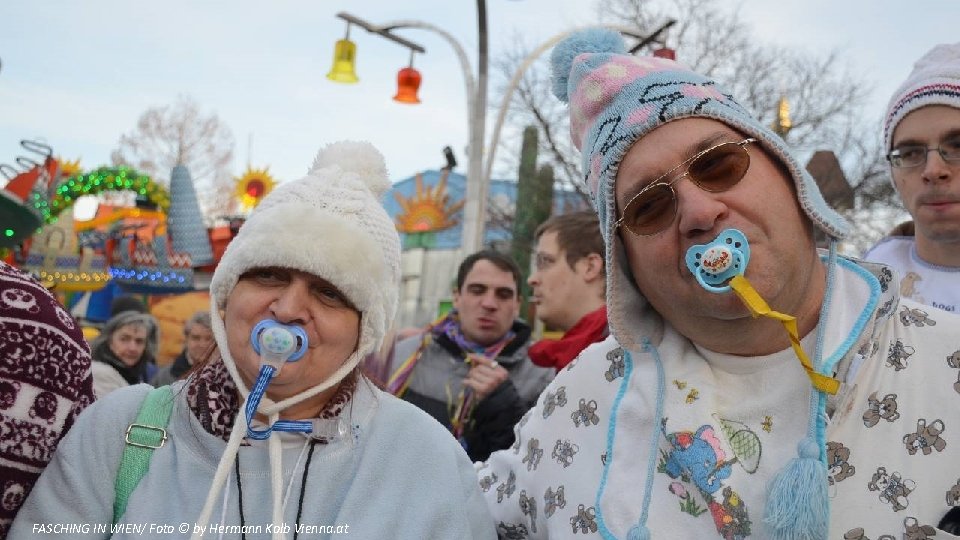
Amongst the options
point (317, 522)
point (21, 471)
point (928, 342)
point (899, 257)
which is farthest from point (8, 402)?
point (899, 257)

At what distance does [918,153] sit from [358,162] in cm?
180

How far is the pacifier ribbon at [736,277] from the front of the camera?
167 cm

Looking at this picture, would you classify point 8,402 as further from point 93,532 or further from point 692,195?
point 692,195

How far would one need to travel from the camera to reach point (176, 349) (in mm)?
13961

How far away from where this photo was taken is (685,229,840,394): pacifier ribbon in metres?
1.67

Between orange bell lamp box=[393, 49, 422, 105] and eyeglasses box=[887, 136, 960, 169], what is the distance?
7.85m

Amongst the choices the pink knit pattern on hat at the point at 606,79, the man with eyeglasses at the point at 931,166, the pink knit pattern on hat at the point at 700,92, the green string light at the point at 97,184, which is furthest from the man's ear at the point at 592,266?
the green string light at the point at 97,184

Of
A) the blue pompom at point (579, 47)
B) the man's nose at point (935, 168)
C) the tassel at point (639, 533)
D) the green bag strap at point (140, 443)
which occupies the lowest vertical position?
the tassel at point (639, 533)

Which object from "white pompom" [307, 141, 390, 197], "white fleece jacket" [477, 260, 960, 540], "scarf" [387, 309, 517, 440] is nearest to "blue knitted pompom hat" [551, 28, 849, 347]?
"white fleece jacket" [477, 260, 960, 540]

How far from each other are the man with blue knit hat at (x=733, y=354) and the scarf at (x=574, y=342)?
1.09 metres

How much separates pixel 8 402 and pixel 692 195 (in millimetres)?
1622

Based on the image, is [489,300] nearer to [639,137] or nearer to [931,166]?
[931,166]

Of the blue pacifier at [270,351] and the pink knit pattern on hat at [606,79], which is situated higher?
the pink knit pattern on hat at [606,79]

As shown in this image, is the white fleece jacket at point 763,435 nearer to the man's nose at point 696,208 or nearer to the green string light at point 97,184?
the man's nose at point 696,208
